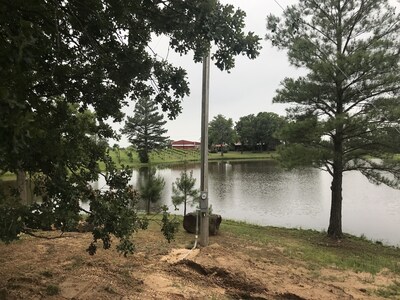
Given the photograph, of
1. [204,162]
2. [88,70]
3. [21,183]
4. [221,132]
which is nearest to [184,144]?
[221,132]

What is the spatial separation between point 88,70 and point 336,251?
9.16 meters

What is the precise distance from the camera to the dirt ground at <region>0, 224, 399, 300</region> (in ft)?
16.9

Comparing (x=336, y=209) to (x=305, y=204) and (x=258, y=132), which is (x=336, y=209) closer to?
(x=305, y=204)

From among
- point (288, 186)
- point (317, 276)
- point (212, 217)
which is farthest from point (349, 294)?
point (288, 186)

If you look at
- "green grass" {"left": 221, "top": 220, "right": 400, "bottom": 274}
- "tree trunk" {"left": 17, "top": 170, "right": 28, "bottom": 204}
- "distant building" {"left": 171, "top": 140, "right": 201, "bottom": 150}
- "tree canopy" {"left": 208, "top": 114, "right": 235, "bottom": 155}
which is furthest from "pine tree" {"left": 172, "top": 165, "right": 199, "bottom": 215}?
"distant building" {"left": 171, "top": 140, "right": 201, "bottom": 150}

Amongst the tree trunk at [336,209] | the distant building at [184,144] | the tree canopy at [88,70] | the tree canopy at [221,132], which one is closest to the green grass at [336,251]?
the tree trunk at [336,209]

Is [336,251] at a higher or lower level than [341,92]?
lower

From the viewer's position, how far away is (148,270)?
6379 millimetres

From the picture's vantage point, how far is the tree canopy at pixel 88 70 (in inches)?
116

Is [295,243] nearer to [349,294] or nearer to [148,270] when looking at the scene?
[349,294]

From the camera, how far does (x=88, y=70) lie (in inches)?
174

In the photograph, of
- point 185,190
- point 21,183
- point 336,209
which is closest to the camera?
point 21,183

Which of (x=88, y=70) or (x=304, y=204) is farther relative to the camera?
(x=304, y=204)

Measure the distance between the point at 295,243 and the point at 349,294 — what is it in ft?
16.8
